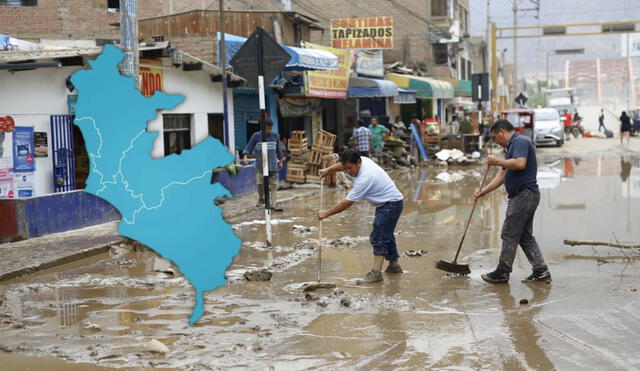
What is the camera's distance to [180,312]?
7.14 metres

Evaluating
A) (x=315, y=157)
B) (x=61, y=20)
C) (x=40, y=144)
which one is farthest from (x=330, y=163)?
(x=61, y=20)

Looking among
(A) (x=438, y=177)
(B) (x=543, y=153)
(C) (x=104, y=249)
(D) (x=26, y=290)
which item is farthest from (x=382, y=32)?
(D) (x=26, y=290)

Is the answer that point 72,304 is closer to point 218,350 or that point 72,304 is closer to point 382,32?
point 218,350

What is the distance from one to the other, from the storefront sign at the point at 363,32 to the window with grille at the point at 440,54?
13867 millimetres

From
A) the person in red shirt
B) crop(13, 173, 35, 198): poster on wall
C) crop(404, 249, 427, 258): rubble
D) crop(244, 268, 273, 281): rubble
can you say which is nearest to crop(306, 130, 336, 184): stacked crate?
crop(13, 173, 35, 198): poster on wall

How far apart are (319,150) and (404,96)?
14.1 metres

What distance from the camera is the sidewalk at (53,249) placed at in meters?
9.23

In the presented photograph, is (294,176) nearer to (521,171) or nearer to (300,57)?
(300,57)

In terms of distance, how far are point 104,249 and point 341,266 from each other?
345 cm

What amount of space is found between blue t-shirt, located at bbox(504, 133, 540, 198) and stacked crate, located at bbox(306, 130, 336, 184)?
10555 mm

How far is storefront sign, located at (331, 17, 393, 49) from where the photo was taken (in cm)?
3466

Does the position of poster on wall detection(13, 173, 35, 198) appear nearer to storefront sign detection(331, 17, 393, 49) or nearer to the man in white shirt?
the man in white shirt

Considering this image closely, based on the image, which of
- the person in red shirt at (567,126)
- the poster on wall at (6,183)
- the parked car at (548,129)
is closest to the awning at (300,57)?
the poster on wall at (6,183)

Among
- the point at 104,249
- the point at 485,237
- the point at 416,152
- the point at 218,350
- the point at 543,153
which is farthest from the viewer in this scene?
the point at 543,153
